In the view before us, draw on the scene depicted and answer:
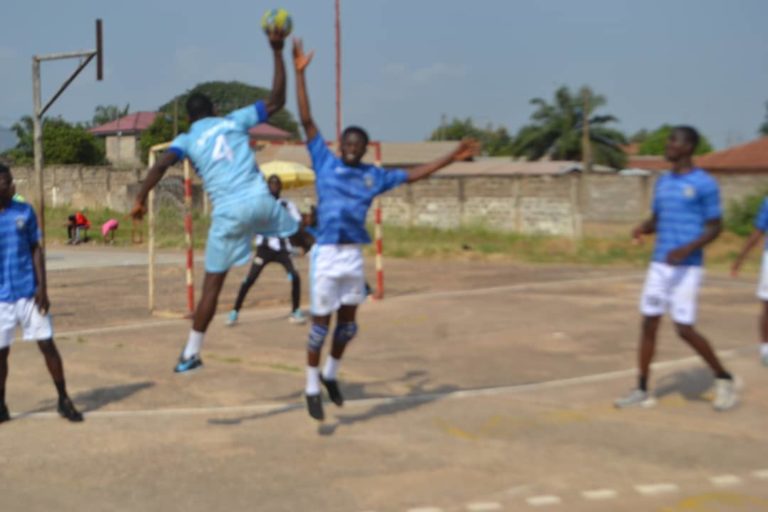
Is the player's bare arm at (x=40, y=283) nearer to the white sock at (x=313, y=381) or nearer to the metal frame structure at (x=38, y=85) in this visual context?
the white sock at (x=313, y=381)

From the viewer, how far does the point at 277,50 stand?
714 centimetres

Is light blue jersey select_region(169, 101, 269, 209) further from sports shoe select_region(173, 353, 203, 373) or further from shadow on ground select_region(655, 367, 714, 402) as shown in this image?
shadow on ground select_region(655, 367, 714, 402)

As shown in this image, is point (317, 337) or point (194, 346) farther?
point (194, 346)

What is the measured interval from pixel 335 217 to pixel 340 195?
0.55 feet

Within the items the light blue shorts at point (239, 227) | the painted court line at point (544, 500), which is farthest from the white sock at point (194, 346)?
the painted court line at point (544, 500)

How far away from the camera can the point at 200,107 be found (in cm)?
730

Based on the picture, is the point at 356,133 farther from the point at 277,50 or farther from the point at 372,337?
the point at 372,337

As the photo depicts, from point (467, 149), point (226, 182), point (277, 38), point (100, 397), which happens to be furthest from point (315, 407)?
point (277, 38)

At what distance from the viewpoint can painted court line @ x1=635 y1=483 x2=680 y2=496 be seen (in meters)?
5.50

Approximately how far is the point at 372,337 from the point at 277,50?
480 cm

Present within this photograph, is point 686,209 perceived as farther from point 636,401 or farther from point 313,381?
point 313,381

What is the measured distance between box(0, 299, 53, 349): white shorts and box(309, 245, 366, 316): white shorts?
2.02 meters

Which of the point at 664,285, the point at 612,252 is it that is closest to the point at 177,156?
the point at 664,285

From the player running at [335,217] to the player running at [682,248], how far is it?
5.34 ft
